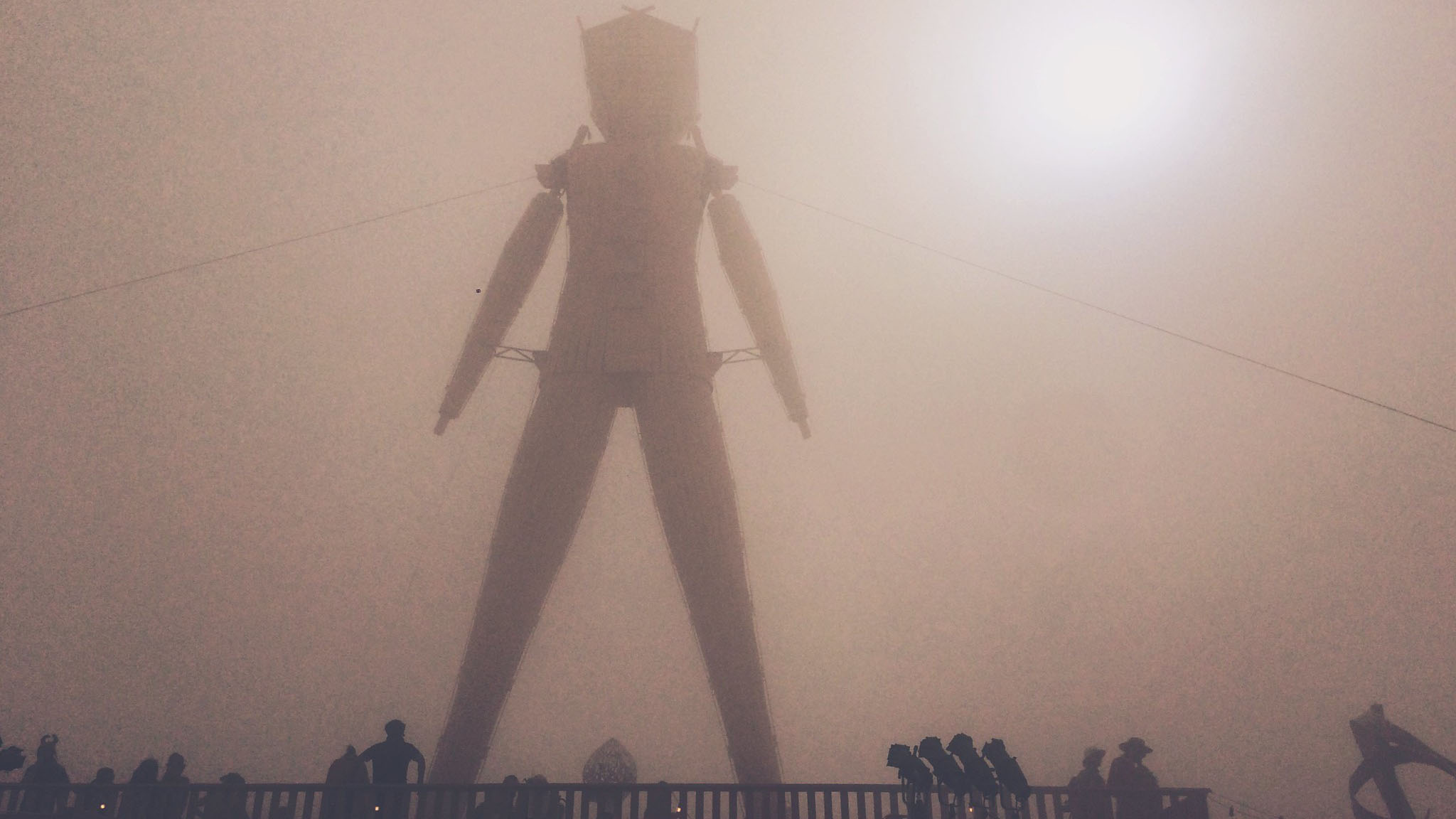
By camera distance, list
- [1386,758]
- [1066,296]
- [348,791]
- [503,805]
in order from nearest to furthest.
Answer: [348,791], [503,805], [1386,758], [1066,296]

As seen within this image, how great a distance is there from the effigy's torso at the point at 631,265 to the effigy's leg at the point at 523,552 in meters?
0.19

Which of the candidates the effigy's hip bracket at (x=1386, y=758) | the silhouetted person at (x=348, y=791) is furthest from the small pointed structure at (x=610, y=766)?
the effigy's hip bracket at (x=1386, y=758)

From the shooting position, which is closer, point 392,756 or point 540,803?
point 540,803

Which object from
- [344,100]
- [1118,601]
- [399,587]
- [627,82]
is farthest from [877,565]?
[344,100]

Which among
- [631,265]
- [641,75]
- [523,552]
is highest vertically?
[641,75]

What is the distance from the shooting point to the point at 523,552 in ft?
9.93

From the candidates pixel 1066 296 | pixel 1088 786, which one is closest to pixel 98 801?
pixel 1088 786

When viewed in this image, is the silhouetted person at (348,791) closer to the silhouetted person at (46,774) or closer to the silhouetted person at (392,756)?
the silhouetted person at (392,756)

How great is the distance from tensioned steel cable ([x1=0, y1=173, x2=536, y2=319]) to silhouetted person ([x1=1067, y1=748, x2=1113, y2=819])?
346cm

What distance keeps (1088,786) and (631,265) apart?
273cm

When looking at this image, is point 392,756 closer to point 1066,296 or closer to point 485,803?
point 485,803

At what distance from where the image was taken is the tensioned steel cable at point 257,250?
366 cm

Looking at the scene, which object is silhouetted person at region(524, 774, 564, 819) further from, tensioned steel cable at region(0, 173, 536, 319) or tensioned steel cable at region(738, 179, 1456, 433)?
tensioned steel cable at region(738, 179, 1456, 433)

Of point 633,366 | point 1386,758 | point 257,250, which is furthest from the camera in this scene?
point 257,250
